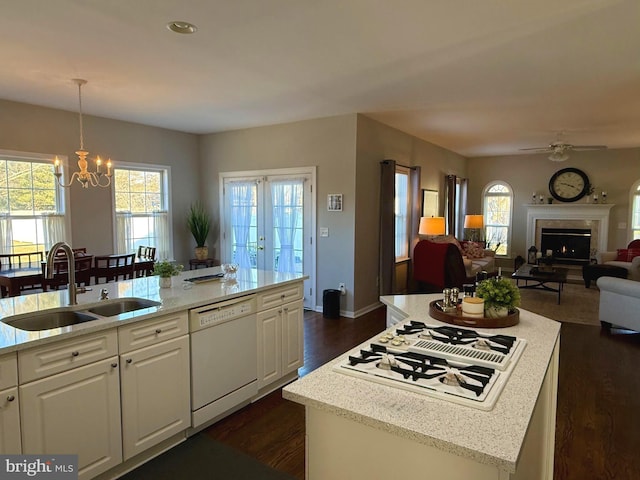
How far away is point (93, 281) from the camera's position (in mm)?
5133

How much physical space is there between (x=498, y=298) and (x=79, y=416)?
7.21ft

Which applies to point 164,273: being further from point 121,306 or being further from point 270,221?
point 270,221

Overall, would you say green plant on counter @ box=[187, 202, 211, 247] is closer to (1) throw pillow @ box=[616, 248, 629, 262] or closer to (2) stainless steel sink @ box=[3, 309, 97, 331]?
(2) stainless steel sink @ box=[3, 309, 97, 331]

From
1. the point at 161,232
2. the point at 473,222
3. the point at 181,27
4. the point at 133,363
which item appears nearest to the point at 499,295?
the point at 133,363

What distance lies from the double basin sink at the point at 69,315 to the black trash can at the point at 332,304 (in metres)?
3.22

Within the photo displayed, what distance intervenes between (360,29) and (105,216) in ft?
15.1

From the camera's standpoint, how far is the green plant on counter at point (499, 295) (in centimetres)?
211

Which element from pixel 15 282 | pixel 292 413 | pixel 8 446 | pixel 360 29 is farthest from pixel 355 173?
pixel 8 446

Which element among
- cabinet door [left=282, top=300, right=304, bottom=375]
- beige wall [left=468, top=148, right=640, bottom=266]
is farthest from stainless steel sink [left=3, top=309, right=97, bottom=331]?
beige wall [left=468, top=148, right=640, bottom=266]

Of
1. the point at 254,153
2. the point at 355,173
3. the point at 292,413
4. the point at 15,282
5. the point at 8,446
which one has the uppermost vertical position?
the point at 254,153

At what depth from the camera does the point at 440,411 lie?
1.25 m

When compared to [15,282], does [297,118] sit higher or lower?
higher

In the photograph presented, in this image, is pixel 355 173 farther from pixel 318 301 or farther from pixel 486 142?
pixel 486 142

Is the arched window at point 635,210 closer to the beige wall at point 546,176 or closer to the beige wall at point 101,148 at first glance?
the beige wall at point 546,176
